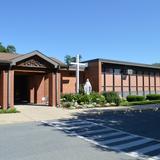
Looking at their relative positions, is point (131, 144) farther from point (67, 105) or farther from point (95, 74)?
point (95, 74)

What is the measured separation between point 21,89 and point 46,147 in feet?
73.9

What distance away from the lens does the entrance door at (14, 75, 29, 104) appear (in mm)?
32562

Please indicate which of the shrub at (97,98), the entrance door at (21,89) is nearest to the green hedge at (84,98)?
the shrub at (97,98)

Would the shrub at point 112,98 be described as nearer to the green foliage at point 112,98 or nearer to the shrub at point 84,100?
the green foliage at point 112,98

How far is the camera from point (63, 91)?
114 ft

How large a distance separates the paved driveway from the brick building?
1013cm

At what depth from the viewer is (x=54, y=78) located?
27266 mm

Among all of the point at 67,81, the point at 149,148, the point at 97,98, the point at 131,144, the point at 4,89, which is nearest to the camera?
the point at 149,148

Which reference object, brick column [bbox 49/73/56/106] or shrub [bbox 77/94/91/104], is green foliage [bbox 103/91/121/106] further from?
brick column [bbox 49/73/56/106]

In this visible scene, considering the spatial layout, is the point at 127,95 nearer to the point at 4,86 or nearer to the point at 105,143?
the point at 4,86

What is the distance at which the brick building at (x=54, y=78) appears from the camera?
24.2 metres

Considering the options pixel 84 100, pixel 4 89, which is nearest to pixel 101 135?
pixel 4 89

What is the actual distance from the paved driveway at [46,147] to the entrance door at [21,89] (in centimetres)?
1811

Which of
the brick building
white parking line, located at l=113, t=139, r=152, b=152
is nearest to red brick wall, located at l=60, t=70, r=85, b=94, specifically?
the brick building
